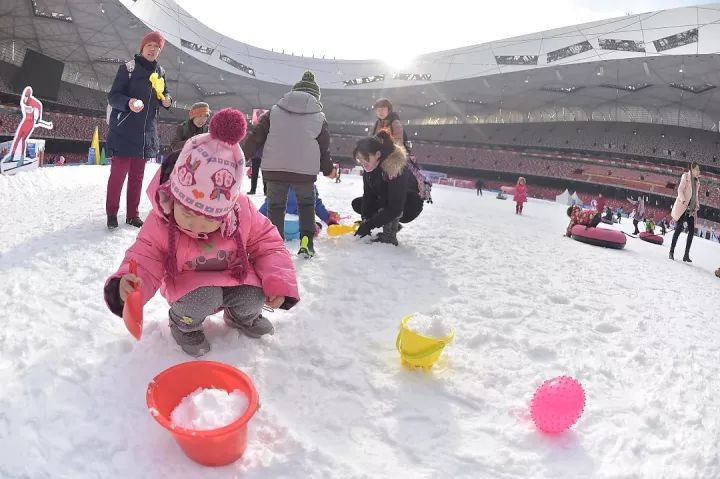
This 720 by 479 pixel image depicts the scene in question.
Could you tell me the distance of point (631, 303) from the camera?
11.6ft

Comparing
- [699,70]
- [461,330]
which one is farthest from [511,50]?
[461,330]

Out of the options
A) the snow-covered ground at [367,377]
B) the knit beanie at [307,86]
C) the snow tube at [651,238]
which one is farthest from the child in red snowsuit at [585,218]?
the knit beanie at [307,86]

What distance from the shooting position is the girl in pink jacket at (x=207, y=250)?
1.63 meters

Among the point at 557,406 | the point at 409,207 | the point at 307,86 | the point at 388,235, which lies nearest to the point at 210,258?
the point at 557,406

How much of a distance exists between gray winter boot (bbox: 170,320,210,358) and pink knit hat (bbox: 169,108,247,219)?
57 centimetres

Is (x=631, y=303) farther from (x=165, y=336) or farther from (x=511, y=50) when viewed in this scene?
(x=511, y=50)

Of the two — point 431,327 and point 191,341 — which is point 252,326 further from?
point 431,327

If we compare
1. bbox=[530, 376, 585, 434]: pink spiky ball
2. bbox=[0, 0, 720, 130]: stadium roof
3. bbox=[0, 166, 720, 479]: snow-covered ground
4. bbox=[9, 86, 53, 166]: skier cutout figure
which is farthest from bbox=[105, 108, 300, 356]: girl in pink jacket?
bbox=[0, 0, 720, 130]: stadium roof

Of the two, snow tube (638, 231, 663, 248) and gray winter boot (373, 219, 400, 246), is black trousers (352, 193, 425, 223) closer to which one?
gray winter boot (373, 219, 400, 246)

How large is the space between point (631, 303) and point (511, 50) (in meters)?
31.7

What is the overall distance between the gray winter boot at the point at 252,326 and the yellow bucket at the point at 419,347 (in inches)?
26.6

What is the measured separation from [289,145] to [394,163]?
3.72 ft

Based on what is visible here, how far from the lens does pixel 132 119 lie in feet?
12.5

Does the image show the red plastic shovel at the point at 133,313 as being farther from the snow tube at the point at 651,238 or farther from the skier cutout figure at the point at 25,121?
the snow tube at the point at 651,238
